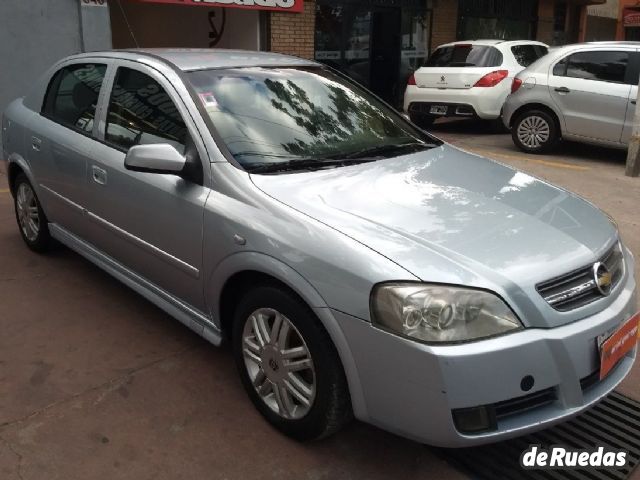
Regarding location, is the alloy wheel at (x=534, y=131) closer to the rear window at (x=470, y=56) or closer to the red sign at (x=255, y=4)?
the rear window at (x=470, y=56)

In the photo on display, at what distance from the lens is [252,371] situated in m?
2.91

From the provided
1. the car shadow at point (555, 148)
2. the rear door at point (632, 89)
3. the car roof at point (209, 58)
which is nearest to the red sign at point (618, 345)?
the car roof at point (209, 58)

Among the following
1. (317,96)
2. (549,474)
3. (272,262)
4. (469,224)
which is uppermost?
(317,96)

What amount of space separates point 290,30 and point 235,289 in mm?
9571

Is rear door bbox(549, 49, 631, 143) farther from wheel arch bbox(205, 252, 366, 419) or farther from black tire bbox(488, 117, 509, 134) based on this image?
wheel arch bbox(205, 252, 366, 419)

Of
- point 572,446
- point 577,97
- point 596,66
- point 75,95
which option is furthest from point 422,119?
point 572,446

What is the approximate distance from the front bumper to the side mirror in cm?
113

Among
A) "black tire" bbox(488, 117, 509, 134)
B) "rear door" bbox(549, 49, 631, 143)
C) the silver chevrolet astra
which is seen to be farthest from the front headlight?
"black tire" bbox(488, 117, 509, 134)

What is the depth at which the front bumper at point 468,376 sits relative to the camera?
218cm

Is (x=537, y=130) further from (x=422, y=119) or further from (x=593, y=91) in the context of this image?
(x=422, y=119)

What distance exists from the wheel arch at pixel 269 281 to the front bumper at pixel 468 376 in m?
0.04

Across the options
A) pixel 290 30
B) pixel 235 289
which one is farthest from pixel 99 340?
pixel 290 30

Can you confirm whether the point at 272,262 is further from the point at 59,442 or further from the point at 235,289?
the point at 59,442

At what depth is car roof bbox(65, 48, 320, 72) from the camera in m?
3.51
